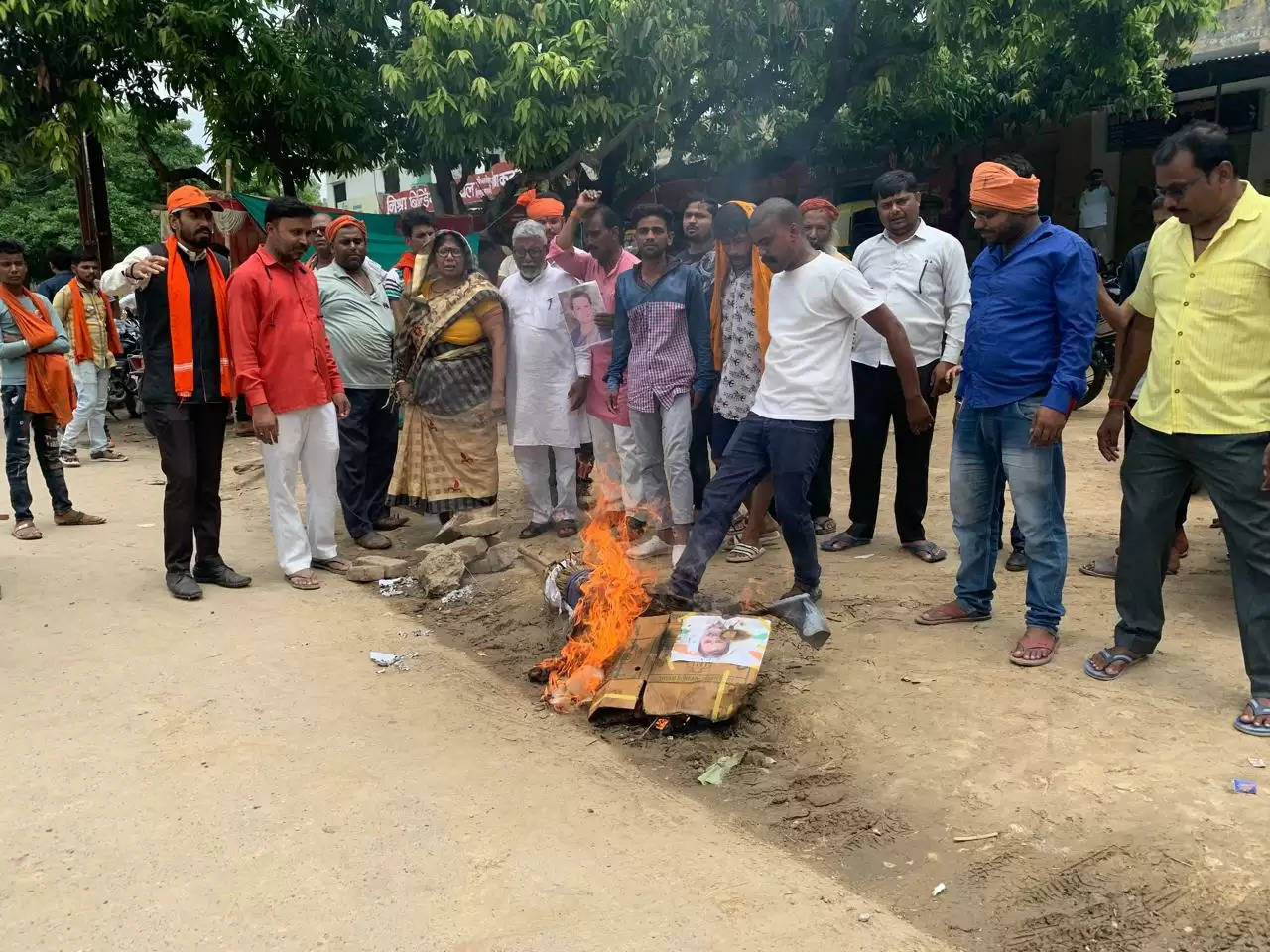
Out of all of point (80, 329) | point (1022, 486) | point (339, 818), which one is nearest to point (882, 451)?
point (1022, 486)

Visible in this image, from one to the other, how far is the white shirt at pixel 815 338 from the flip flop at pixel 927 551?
4.40 feet

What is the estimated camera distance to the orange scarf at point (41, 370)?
6.55 metres

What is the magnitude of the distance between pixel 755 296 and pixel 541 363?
1590 millimetres

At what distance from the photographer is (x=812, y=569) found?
15.3ft

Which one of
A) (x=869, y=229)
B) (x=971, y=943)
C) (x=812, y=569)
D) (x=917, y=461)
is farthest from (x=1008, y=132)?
(x=971, y=943)

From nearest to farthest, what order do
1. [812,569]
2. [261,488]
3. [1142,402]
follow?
[1142,402]
[812,569]
[261,488]

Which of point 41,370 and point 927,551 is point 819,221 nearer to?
point 927,551

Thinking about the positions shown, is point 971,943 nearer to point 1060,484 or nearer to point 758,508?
point 1060,484

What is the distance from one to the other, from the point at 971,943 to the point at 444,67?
33.7ft

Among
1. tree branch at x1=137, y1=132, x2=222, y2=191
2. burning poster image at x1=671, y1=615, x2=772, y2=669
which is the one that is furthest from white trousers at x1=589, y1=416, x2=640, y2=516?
tree branch at x1=137, y1=132, x2=222, y2=191

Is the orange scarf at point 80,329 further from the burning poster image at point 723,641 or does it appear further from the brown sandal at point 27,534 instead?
the burning poster image at point 723,641

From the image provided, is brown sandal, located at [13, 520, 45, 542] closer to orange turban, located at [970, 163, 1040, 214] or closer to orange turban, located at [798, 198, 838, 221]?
orange turban, located at [798, 198, 838, 221]

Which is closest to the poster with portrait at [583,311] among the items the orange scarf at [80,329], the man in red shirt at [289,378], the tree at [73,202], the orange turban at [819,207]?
the orange turban at [819,207]

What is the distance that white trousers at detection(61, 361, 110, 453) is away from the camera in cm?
948
